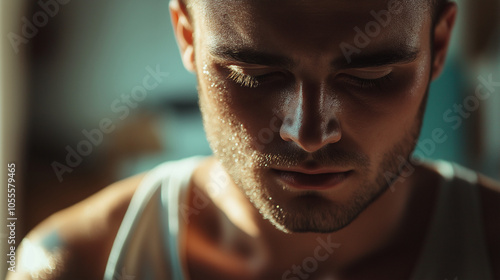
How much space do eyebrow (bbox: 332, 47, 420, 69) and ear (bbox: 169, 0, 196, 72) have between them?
0.74 ft

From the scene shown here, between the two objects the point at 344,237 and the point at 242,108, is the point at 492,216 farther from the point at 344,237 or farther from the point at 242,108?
the point at 242,108

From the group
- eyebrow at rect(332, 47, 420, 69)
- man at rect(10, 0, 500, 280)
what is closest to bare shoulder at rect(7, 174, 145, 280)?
man at rect(10, 0, 500, 280)

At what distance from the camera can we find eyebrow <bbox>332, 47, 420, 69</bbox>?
470 millimetres

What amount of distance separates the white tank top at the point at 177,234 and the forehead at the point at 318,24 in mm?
269

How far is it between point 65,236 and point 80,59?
47 centimetres

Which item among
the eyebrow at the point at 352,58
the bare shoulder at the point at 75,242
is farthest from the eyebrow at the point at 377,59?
the bare shoulder at the point at 75,242

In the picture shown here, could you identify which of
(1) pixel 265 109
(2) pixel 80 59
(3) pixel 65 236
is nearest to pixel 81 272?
(3) pixel 65 236

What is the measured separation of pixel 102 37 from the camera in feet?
3.42

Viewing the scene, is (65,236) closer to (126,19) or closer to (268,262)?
(268,262)

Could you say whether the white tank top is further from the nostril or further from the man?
the nostril

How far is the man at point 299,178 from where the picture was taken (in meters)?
0.48

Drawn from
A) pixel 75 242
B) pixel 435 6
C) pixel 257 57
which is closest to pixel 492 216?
pixel 435 6

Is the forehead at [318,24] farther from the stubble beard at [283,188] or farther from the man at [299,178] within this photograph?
the stubble beard at [283,188]

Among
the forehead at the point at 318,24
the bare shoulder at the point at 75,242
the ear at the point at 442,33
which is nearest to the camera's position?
the forehead at the point at 318,24
